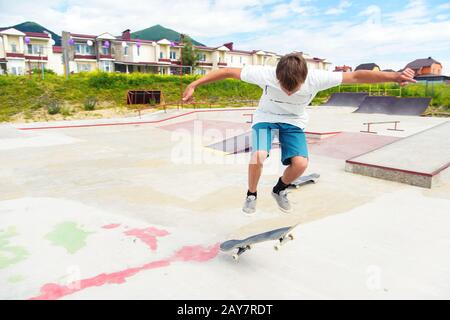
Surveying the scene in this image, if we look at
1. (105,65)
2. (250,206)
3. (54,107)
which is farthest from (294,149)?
(105,65)

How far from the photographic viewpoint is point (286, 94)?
10.5ft

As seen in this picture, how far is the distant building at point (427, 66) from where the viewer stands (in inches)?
3197

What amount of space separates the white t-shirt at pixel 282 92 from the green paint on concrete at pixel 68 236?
235 cm

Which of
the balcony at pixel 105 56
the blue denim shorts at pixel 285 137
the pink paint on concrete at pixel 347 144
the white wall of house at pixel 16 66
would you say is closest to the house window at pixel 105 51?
the balcony at pixel 105 56

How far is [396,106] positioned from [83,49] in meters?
40.8

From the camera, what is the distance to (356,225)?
171 inches

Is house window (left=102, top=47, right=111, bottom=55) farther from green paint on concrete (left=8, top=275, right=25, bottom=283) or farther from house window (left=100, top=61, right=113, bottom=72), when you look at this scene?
green paint on concrete (left=8, top=275, right=25, bottom=283)

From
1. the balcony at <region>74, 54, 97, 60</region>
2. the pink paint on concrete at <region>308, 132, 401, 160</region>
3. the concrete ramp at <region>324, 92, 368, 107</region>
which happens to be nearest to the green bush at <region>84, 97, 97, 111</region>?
the pink paint on concrete at <region>308, 132, 401, 160</region>

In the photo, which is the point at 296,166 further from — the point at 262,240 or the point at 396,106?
the point at 396,106

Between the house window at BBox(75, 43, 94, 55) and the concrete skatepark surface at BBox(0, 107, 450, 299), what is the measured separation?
4342 cm

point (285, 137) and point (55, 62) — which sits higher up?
point (55, 62)

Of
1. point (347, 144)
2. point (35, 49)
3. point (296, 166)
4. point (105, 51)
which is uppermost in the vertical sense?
point (35, 49)
